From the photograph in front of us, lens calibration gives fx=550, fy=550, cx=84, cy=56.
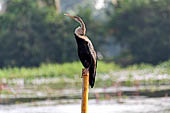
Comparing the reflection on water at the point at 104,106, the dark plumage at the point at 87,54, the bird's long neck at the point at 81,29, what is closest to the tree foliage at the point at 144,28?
the reflection on water at the point at 104,106

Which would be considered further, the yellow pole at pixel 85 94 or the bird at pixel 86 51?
the bird at pixel 86 51

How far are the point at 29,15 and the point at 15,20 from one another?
1.01 metres

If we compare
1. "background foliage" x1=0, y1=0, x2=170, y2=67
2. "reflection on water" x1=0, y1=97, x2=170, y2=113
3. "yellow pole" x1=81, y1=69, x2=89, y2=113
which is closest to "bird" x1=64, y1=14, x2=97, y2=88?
A: "yellow pole" x1=81, y1=69, x2=89, y2=113

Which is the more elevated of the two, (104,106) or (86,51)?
(86,51)

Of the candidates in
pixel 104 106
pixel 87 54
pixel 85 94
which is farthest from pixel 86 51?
pixel 104 106

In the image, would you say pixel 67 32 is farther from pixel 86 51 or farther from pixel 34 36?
pixel 86 51

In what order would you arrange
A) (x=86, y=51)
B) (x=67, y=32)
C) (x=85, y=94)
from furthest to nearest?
(x=67, y=32)
(x=86, y=51)
(x=85, y=94)

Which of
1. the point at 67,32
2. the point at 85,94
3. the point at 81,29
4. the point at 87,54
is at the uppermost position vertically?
the point at 67,32

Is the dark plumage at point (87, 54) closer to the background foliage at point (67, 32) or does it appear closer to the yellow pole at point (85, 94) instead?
the yellow pole at point (85, 94)

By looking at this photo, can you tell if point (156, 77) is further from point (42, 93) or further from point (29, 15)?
point (29, 15)

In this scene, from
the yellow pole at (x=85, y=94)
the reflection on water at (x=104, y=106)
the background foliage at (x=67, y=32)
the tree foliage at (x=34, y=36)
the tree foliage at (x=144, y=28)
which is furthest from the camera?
the tree foliage at (x=34, y=36)

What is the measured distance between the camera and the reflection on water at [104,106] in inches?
449

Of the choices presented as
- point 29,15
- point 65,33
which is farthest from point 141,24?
point 29,15

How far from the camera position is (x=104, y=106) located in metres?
12.5
